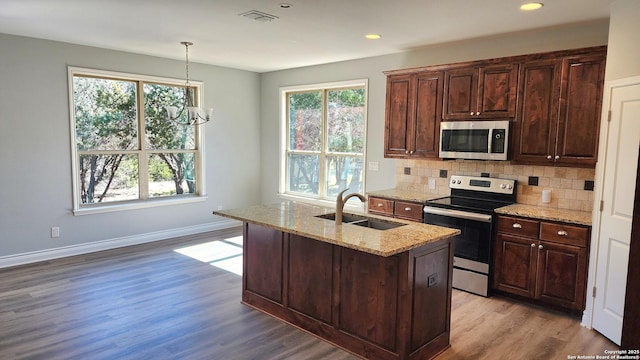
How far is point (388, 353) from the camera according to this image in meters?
2.78

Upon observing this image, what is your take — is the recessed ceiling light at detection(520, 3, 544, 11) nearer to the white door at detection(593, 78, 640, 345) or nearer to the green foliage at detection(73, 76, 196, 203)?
the white door at detection(593, 78, 640, 345)

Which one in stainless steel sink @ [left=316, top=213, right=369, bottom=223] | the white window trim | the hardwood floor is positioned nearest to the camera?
the hardwood floor

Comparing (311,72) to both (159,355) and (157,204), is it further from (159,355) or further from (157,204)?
(159,355)

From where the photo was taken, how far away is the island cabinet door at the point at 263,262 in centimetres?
346

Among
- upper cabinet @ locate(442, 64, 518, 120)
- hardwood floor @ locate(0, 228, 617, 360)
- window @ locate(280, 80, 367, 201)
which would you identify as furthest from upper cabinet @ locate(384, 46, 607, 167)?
hardwood floor @ locate(0, 228, 617, 360)

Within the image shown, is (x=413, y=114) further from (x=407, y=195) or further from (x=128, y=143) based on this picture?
(x=128, y=143)

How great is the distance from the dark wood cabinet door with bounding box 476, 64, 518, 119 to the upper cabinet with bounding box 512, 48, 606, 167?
3.0 inches

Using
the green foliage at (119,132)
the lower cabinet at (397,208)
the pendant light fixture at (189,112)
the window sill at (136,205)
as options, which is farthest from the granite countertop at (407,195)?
the green foliage at (119,132)

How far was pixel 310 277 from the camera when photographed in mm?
3213

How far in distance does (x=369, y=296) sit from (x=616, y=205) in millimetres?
1989

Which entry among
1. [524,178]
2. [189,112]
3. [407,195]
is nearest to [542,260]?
[524,178]

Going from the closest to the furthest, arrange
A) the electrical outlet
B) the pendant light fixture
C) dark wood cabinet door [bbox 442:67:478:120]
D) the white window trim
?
the electrical outlet < dark wood cabinet door [bbox 442:67:478:120] < the pendant light fixture < the white window trim

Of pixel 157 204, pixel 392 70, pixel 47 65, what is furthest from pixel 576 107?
pixel 47 65

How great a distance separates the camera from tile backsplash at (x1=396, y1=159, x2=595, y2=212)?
3.98 metres
